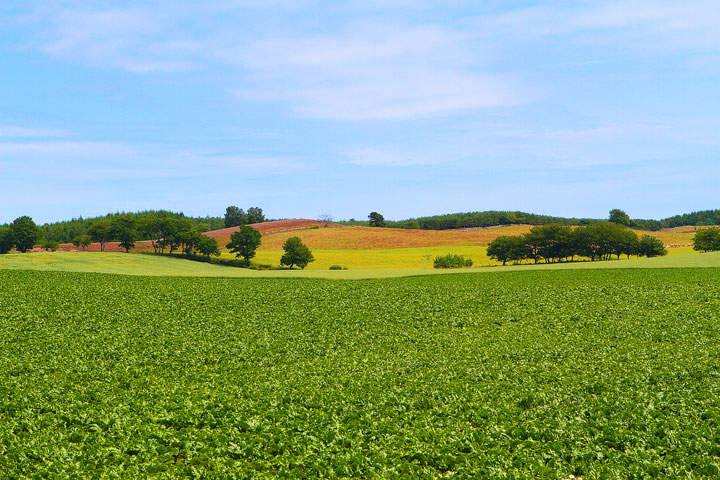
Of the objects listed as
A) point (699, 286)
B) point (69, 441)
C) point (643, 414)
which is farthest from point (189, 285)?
point (699, 286)

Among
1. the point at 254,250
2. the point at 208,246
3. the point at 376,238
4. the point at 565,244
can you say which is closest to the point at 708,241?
the point at 565,244

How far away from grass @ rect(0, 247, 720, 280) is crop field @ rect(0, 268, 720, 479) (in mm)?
26854

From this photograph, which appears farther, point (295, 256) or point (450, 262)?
point (450, 262)

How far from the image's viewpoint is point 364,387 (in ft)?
68.9

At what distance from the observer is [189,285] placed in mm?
53469

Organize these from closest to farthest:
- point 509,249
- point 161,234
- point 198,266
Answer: point 198,266
point 509,249
point 161,234

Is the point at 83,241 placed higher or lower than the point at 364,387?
higher

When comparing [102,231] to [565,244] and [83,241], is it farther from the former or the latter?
[565,244]

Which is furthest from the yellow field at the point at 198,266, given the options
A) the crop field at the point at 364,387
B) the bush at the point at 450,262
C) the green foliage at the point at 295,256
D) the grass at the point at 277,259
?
the crop field at the point at 364,387

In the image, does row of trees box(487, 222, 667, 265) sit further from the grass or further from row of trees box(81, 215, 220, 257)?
row of trees box(81, 215, 220, 257)

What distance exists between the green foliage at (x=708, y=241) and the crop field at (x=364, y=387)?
9730cm

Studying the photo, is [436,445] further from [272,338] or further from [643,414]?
[272,338]

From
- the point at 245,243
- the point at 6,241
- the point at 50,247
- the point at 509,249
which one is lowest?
the point at 509,249

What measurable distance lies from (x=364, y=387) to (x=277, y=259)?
100465 millimetres
